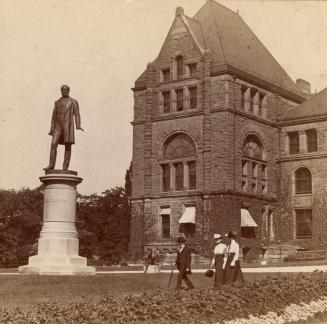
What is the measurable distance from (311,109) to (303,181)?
20.1 ft

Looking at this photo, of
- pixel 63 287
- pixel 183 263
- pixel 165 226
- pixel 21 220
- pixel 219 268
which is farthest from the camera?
pixel 21 220

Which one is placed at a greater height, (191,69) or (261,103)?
(191,69)

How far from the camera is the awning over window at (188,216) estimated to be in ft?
161

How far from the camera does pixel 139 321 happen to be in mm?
12070

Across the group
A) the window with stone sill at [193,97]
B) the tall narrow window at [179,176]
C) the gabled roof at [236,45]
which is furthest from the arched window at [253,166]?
the gabled roof at [236,45]

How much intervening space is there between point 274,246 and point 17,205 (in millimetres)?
42597

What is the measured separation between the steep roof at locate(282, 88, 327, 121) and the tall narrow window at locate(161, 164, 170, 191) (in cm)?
1108

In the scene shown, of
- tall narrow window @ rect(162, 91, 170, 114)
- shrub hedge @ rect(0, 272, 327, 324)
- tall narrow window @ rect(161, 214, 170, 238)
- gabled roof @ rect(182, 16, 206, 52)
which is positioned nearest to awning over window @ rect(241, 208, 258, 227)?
tall narrow window @ rect(161, 214, 170, 238)

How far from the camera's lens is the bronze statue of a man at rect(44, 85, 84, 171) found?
902 inches

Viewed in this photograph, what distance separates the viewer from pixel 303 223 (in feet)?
172

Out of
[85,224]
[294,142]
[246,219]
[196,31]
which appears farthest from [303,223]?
[85,224]

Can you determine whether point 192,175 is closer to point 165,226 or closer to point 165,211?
point 165,211

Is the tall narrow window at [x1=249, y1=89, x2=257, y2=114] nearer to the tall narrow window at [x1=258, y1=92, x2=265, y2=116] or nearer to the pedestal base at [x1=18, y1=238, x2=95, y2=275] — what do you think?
the tall narrow window at [x1=258, y1=92, x2=265, y2=116]

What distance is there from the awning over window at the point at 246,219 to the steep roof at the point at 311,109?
995 cm
